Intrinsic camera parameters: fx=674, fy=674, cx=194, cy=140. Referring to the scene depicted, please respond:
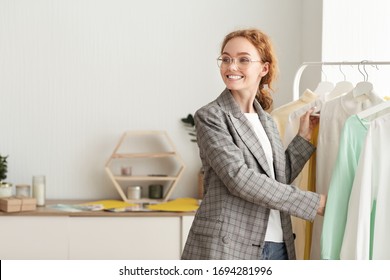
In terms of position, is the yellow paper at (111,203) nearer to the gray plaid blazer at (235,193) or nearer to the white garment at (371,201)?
the gray plaid blazer at (235,193)

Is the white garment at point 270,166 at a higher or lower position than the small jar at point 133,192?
higher

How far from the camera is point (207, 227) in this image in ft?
7.23

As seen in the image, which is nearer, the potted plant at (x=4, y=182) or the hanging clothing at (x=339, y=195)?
the hanging clothing at (x=339, y=195)

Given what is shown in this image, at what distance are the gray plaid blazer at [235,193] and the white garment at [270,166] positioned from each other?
2 centimetres

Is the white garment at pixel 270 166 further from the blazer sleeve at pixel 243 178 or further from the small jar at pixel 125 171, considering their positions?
the small jar at pixel 125 171

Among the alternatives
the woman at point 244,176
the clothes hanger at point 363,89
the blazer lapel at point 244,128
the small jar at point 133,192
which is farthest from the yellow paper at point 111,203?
the clothes hanger at point 363,89

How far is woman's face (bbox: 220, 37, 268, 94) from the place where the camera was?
2244 mm

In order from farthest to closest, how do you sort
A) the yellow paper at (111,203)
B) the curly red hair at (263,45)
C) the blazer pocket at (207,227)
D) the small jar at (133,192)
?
the small jar at (133,192) < the yellow paper at (111,203) < the curly red hair at (263,45) < the blazer pocket at (207,227)

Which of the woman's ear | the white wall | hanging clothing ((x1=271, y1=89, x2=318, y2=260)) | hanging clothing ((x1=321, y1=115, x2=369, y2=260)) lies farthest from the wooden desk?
hanging clothing ((x1=321, y1=115, x2=369, y2=260))

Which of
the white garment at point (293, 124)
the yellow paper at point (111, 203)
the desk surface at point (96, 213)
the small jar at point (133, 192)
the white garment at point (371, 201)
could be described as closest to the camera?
the white garment at point (371, 201)

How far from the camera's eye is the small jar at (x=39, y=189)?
13.2 ft

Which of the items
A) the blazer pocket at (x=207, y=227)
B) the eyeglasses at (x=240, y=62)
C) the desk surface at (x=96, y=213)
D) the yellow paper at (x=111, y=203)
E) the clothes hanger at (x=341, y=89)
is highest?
the eyeglasses at (x=240, y=62)

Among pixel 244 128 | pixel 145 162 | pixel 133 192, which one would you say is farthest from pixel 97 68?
pixel 244 128
